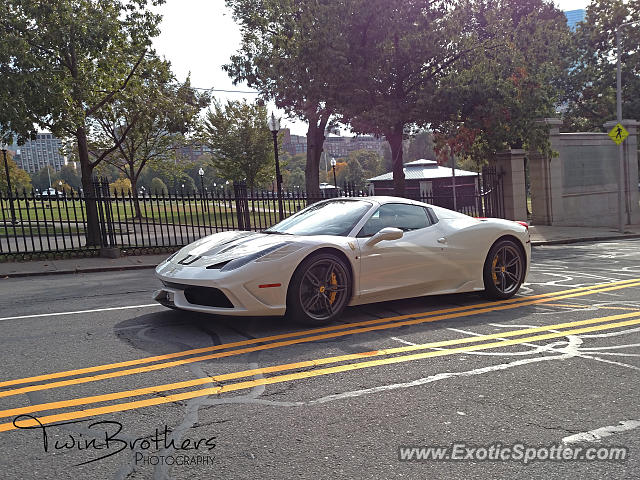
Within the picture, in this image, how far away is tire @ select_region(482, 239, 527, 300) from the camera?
6.86 meters

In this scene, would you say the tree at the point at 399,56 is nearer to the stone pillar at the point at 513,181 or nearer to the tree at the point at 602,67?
the stone pillar at the point at 513,181

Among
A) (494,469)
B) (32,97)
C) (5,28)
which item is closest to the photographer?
(494,469)

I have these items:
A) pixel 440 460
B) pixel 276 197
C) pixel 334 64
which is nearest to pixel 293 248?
pixel 440 460

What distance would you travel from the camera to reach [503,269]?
697cm

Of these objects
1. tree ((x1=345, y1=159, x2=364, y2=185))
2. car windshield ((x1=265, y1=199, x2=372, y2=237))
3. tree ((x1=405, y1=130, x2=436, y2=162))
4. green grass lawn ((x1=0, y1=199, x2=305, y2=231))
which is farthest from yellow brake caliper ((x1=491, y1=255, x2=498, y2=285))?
tree ((x1=405, y1=130, x2=436, y2=162))

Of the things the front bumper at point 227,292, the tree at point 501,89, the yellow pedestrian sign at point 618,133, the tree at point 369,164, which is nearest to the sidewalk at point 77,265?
the front bumper at point 227,292

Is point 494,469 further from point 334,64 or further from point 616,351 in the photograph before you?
point 334,64

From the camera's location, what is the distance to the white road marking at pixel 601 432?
309cm

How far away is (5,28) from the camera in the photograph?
48.3 ft

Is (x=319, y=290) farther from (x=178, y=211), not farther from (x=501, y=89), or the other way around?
(x=501, y=89)

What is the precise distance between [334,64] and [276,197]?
4.31 m

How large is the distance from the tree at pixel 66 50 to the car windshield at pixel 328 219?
9380 millimetres

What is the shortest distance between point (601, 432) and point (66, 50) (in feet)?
51.6

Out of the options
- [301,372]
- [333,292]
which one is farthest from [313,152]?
[301,372]
